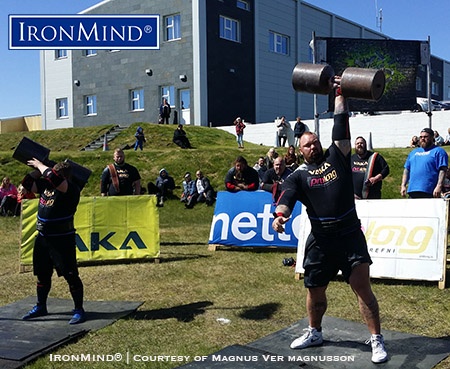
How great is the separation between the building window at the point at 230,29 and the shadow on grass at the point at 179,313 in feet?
94.6

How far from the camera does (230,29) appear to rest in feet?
110

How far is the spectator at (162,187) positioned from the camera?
1775 cm

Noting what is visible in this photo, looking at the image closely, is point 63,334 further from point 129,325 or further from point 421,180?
point 421,180

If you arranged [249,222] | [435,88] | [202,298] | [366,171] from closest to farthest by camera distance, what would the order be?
[202,298], [366,171], [249,222], [435,88]

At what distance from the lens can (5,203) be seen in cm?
1620

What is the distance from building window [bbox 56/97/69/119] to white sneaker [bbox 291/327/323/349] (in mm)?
36963

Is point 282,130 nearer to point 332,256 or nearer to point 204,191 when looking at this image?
point 204,191

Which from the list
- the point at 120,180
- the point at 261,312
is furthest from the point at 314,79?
the point at 120,180

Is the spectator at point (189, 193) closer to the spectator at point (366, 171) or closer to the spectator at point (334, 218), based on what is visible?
the spectator at point (366, 171)

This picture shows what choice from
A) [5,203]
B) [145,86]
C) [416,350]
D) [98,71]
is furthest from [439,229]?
[98,71]

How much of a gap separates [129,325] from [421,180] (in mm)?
5166

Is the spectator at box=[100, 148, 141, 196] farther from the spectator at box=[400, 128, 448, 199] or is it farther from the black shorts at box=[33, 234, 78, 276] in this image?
the spectator at box=[400, 128, 448, 199]

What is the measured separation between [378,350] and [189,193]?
1300 centimetres

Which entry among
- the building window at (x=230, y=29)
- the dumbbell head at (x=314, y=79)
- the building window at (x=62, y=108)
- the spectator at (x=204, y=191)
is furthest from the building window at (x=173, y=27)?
the dumbbell head at (x=314, y=79)
